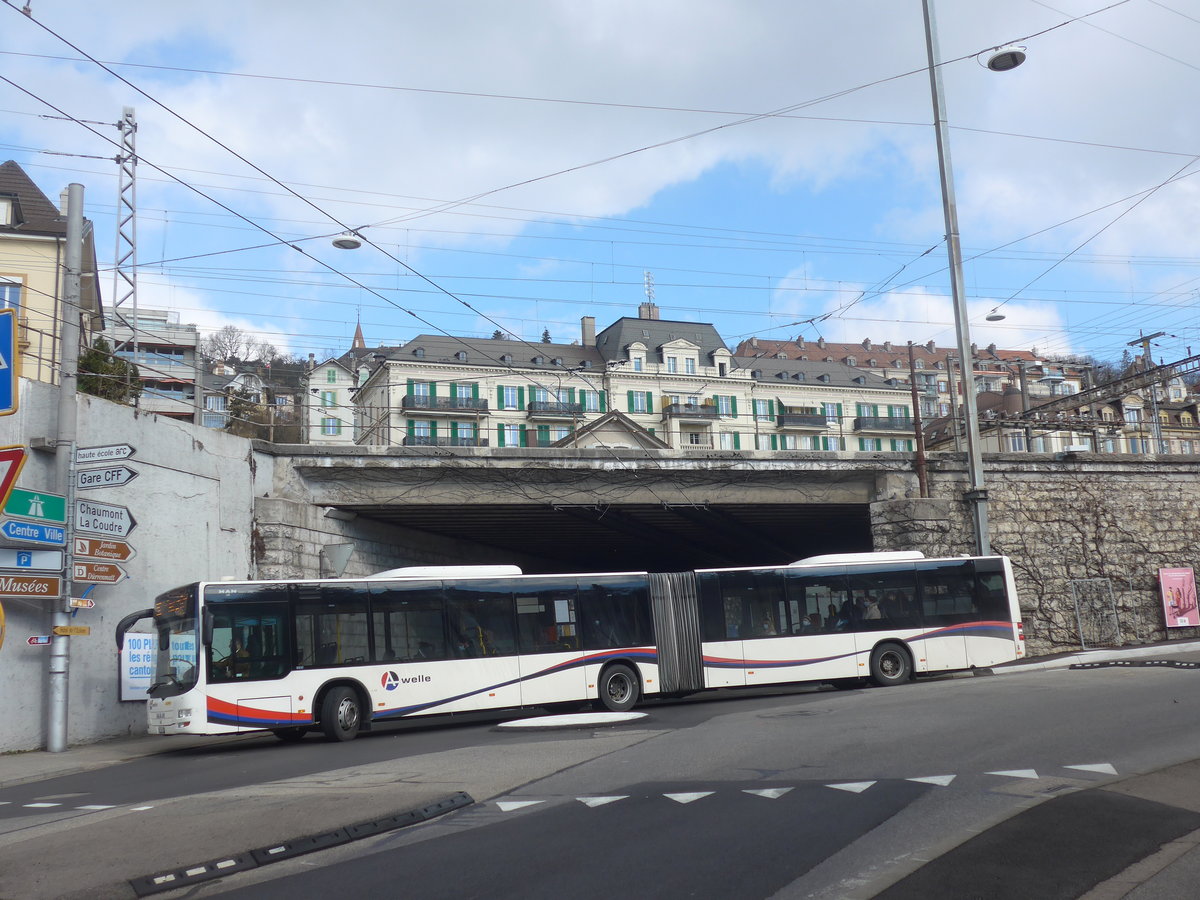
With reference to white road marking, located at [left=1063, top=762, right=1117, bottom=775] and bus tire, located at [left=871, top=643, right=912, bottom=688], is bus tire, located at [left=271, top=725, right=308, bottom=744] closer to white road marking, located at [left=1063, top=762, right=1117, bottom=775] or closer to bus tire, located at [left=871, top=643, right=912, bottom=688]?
bus tire, located at [left=871, top=643, right=912, bottom=688]

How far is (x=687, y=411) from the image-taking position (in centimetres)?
7425

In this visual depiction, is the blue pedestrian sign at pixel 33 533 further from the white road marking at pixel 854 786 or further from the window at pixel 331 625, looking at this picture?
the white road marking at pixel 854 786

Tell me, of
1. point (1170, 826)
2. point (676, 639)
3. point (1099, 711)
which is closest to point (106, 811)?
point (1170, 826)

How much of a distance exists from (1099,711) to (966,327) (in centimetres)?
1288

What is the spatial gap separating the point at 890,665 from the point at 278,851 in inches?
668

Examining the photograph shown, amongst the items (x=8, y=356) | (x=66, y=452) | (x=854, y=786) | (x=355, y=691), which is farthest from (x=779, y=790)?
(x=66, y=452)

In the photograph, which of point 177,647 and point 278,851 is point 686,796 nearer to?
point 278,851

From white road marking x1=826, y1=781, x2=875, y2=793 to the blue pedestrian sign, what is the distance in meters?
13.0

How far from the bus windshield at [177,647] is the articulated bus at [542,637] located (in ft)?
0.10

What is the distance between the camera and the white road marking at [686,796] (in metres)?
8.87

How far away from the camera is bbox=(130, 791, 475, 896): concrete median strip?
680cm

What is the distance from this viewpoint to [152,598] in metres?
19.8

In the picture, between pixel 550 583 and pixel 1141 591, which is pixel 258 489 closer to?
pixel 550 583

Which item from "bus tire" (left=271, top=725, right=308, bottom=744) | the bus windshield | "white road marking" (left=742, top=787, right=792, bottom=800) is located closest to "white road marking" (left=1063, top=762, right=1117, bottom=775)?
"white road marking" (left=742, top=787, right=792, bottom=800)
